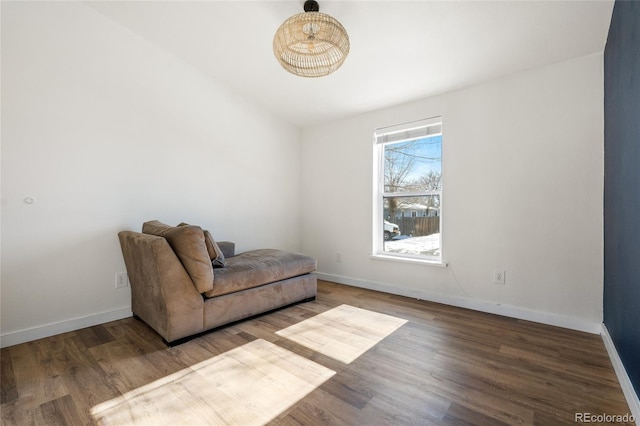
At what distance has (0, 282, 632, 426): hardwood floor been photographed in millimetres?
1347

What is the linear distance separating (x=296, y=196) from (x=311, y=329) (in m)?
2.29

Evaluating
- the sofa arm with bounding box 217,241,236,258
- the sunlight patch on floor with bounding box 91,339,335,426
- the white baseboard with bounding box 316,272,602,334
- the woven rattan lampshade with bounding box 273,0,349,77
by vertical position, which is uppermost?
the woven rattan lampshade with bounding box 273,0,349,77

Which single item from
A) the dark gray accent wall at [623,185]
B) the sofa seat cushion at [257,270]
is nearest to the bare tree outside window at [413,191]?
the sofa seat cushion at [257,270]

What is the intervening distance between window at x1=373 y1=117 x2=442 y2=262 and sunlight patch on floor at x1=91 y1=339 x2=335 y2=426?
197 centimetres

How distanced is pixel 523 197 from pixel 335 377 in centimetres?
219

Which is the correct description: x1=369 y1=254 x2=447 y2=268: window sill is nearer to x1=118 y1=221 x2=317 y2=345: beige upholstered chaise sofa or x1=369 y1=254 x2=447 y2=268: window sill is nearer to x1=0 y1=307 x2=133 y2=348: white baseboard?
x1=118 y1=221 x2=317 y2=345: beige upholstered chaise sofa

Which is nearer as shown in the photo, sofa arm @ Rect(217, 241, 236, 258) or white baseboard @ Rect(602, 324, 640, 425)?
white baseboard @ Rect(602, 324, 640, 425)

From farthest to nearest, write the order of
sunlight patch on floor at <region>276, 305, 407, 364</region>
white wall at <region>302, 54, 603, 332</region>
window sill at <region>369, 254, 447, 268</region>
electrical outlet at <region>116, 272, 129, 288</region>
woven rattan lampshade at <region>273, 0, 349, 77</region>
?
window sill at <region>369, 254, 447, 268</region> < electrical outlet at <region>116, 272, 129, 288</region> < white wall at <region>302, 54, 603, 332</region> < sunlight patch on floor at <region>276, 305, 407, 364</region> < woven rattan lampshade at <region>273, 0, 349, 77</region>

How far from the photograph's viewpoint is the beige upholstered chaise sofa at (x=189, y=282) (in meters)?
2.02

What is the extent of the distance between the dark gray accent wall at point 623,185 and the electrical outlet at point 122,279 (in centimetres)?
347

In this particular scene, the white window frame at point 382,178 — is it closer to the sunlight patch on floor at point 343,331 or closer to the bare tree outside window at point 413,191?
the bare tree outside window at point 413,191

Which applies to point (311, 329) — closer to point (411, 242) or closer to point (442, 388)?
point (442, 388)

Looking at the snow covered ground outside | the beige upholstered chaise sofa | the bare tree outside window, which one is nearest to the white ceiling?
the bare tree outside window

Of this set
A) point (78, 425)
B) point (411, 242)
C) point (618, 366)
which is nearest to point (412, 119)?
point (411, 242)
